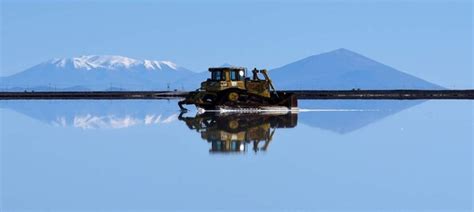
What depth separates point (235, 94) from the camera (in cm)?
4034

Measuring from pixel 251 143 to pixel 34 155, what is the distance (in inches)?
195

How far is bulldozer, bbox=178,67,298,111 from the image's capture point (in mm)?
40438

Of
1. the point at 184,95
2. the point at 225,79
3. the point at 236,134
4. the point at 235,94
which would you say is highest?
the point at 184,95

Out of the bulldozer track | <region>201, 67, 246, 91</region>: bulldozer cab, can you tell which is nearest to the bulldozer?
<region>201, 67, 246, 91</region>: bulldozer cab

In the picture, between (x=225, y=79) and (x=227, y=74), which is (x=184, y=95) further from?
(x=225, y=79)

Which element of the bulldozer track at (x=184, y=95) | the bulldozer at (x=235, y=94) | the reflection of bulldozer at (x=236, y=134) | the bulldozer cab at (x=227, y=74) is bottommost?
the reflection of bulldozer at (x=236, y=134)

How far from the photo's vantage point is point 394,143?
19297 mm

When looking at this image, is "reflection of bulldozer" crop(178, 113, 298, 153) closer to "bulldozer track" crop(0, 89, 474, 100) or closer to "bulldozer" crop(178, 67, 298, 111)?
"bulldozer" crop(178, 67, 298, 111)

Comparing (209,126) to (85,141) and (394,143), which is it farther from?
(394,143)

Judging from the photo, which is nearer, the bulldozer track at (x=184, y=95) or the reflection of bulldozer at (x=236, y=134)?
the reflection of bulldozer at (x=236, y=134)

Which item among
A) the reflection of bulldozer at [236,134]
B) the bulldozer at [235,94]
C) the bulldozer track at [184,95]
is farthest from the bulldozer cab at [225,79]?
the bulldozer track at [184,95]

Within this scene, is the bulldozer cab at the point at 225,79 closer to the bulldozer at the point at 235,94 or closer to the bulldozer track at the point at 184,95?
the bulldozer at the point at 235,94

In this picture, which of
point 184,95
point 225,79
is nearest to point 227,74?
point 225,79

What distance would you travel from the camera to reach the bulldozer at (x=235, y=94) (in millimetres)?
40438
